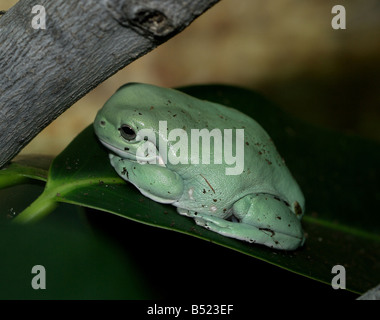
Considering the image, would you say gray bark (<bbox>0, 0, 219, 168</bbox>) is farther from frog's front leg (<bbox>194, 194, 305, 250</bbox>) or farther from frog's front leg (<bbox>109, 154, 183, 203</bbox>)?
frog's front leg (<bbox>194, 194, 305, 250</bbox>)

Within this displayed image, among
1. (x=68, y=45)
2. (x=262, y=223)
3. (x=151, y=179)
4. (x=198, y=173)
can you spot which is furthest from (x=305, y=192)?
(x=68, y=45)

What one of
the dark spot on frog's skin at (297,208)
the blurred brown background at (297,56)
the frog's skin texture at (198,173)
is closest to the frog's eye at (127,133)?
the frog's skin texture at (198,173)

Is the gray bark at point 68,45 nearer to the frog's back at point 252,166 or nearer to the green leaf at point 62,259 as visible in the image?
the green leaf at point 62,259

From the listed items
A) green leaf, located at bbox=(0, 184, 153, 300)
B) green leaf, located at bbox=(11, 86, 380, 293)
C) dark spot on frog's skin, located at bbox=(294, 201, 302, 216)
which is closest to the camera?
green leaf, located at bbox=(0, 184, 153, 300)

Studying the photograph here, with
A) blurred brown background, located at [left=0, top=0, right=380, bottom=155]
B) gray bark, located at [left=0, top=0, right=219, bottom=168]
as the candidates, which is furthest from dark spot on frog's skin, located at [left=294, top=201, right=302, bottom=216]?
blurred brown background, located at [left=0, top=0, right=380, bottom=155]

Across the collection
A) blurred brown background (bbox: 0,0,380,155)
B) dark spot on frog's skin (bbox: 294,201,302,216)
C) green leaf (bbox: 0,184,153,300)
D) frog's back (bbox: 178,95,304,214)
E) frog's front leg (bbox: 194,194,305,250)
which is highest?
blurred brown background (bbox: 0,0,380,155)

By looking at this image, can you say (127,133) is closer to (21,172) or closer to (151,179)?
(151,179)
